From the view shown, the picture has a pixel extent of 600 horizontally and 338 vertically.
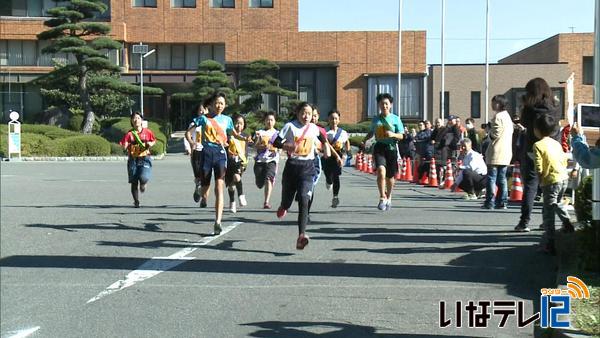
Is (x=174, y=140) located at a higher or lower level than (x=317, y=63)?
lower

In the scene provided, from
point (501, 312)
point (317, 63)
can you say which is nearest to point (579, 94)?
point (317, 63)

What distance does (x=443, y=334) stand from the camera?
5773 mm

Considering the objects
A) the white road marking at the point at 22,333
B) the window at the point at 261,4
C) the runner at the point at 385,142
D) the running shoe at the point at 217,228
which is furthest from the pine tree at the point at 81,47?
the white road marking at the point at 22,333

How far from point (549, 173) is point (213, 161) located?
4.42 metres

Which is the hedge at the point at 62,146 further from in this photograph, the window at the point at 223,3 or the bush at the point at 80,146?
the window at the point at 223,3

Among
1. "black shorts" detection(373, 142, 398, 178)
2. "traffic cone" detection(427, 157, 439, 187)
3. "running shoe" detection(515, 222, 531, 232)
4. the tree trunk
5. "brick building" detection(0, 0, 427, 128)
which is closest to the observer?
"running shoe" detection(515, 222, 531, 232)

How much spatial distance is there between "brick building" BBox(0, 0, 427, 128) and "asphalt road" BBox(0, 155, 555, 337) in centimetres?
3623

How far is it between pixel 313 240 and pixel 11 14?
50.9m

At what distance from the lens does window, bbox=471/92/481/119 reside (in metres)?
48.1

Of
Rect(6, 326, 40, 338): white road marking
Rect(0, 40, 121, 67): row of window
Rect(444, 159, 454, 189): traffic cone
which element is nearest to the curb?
Rect(0, 40, 121, 67): row of window

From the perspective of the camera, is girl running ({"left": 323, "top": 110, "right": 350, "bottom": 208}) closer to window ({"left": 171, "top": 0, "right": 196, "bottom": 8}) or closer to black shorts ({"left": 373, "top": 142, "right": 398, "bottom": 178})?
black shorts ({"left": 373, "top": 142, "right": 398, "bottom": 178})

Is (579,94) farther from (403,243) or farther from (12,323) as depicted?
(12,323)

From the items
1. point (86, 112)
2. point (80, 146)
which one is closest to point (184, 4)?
point (86, 112)

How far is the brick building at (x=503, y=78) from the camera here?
47.5m
